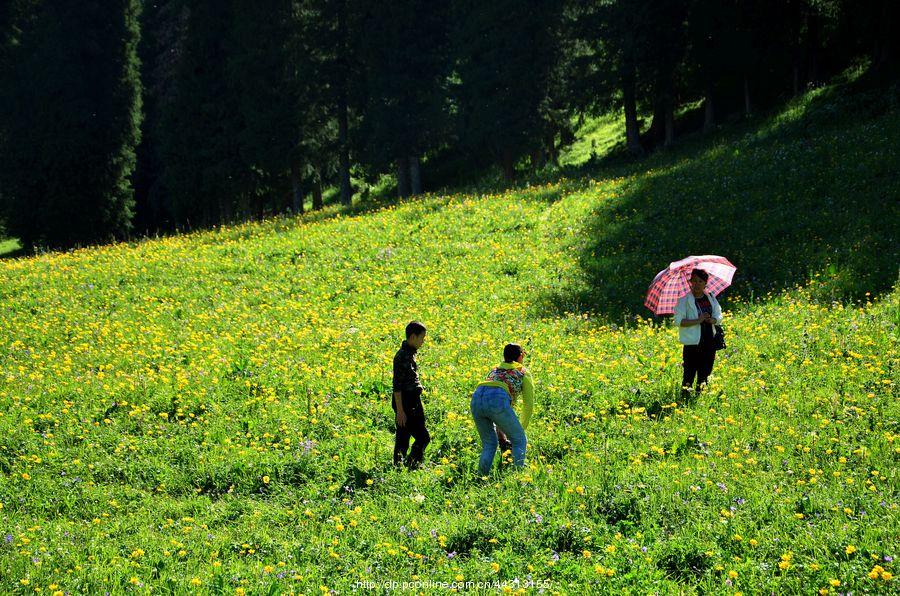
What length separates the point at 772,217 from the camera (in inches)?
701

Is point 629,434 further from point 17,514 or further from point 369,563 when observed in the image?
point 17,514

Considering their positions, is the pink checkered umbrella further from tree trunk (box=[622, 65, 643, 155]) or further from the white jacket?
tree trunk (box=[622, 65, 643, 155])

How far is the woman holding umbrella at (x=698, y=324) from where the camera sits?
30.5ft

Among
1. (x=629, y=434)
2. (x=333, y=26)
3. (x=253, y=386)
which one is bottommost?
(x=629, y=434)

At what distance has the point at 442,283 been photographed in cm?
1697

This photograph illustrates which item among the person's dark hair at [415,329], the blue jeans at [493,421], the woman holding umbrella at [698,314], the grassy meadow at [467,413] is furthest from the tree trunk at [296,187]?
the blue jeans at [493,421]

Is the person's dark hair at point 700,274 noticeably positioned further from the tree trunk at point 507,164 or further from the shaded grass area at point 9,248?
the shaded grass area at point 9,248

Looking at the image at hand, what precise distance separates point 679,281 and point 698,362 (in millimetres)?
1164

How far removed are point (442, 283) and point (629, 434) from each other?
8968mm

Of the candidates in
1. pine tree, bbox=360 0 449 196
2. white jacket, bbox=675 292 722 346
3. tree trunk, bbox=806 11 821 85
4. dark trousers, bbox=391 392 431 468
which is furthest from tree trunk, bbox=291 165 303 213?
dark trousers, bbox=391 392 431 468

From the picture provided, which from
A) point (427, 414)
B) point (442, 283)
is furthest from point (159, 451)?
point (442, 283)

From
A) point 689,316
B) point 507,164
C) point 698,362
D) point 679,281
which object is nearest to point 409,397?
point 689,316

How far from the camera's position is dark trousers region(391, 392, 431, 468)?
7.96 meters

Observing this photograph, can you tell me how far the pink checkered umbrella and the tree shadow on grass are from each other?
14.0 ft
